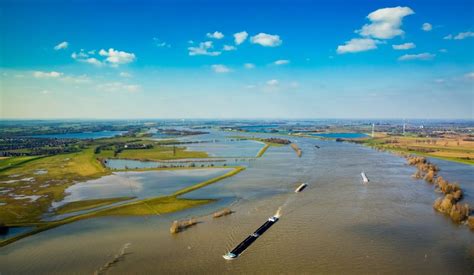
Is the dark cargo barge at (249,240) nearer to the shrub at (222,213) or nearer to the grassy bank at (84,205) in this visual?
the shrub at (222,213)

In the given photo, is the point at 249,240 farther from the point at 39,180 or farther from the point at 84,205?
the point at 39,180

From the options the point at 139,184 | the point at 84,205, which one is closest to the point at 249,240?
the point at 84,205

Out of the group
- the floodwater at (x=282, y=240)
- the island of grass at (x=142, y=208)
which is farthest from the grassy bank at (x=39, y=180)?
the floodwater at (x=282, y=240)

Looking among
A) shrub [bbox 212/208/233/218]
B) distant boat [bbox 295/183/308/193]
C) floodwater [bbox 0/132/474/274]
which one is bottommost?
floodwater [bbox 0/132/474/274]

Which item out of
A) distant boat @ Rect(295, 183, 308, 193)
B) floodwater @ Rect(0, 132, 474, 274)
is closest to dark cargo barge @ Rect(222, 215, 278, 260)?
floodwater @ Rect(0, 132, 474, 274)

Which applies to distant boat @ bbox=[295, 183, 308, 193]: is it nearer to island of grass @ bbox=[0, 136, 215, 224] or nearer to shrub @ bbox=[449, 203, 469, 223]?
shrub @ bbox=[449, 203, 469, 223]

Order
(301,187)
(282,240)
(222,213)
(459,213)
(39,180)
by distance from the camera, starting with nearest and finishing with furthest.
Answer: (282,240), (459,213), (222,213), (301,187), (39,180)
